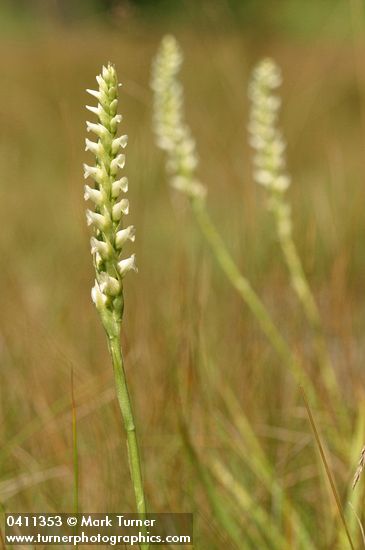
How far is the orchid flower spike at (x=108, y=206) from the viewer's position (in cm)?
126

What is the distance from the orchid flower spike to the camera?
49.4 inches

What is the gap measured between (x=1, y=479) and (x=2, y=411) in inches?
12.8

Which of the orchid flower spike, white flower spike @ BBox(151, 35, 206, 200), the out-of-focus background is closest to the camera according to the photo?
the orchid flower spike

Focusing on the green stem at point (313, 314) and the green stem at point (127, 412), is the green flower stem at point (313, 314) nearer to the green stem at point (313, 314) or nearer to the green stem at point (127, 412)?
the green stem at point (313, 314)

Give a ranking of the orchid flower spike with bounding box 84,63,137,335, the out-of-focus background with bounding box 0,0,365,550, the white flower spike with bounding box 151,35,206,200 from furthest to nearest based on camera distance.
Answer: the white flower spike with bounding box 151,35,206,200, the out-of-focus background with bounding box 0,0,365,550, the orchid flower spike with bounding box 84,63,137,335

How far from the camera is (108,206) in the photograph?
1.25 metres

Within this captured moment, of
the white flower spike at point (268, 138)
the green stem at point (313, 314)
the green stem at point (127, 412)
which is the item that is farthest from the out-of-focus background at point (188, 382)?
the green stem at point (127, 412)

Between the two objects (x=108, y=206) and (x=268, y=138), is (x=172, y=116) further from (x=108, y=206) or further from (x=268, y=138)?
(x=108, y=206)

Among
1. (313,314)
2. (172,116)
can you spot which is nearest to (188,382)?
(313,314)

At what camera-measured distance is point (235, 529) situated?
6.42 ft

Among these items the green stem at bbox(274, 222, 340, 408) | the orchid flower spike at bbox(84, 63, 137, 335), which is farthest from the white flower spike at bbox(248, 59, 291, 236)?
the orchid flower spike at bbox(84, 63, 137, 335)

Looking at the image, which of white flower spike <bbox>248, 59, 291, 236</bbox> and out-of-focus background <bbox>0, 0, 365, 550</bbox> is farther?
white flower spike <bbox>248, 59, 291, 236</bbox>

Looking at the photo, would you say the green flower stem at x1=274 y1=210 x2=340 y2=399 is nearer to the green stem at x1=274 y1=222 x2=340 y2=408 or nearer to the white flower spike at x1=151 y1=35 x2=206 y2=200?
the green stem at x1=274 y1=222 x2=340 y2=408

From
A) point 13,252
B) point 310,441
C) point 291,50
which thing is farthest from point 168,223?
point 291,50
